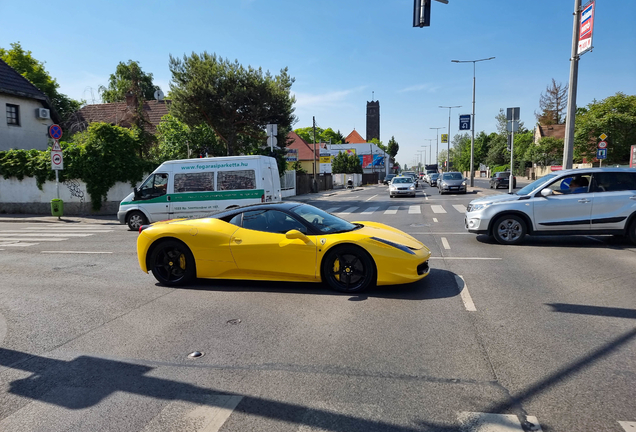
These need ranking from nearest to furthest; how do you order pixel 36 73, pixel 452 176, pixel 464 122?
pixel 452 176
pixel 464 122
pixel 36 73

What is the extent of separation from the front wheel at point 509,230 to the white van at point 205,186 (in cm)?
717

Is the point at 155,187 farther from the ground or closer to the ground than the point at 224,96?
closer to the ground

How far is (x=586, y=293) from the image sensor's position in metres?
5.99

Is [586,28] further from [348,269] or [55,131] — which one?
[55,131]

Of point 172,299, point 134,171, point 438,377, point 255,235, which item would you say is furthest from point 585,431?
point 134,171

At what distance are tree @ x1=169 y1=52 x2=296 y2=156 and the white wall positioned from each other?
29.3 feet

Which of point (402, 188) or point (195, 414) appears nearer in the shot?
point (195, 414)

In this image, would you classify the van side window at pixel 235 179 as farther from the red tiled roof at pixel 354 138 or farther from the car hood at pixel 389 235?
the red tiled roof at pixel 354 138

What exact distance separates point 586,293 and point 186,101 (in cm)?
2568

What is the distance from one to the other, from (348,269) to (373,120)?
162m

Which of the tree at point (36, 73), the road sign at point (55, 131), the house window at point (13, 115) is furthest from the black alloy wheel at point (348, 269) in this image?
the tree at point (36, 73)

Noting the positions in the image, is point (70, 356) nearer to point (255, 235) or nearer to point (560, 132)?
point (255, 235)

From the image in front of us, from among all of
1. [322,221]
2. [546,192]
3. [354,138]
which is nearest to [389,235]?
[322,221]

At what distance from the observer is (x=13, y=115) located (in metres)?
27.0
